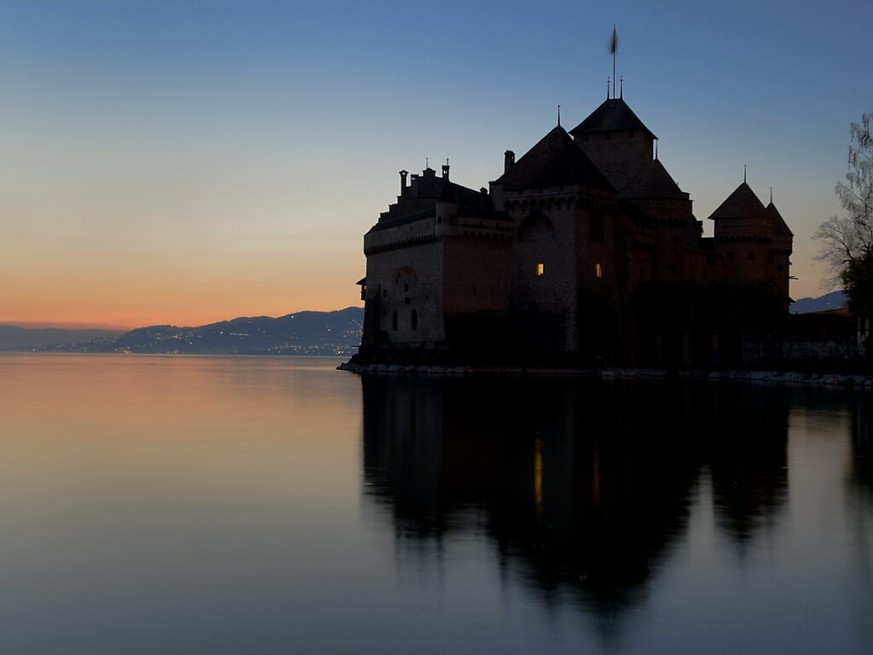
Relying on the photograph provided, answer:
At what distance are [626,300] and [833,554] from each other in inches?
1891

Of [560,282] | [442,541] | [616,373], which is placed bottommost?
[442,541]

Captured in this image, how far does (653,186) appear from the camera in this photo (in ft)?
198

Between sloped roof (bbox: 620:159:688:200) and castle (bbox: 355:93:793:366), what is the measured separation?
9 centimetres

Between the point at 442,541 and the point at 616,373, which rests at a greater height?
the point at 616,373

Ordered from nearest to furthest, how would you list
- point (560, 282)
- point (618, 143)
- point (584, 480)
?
point (584, 480), point (560, 282), point (618, 143)

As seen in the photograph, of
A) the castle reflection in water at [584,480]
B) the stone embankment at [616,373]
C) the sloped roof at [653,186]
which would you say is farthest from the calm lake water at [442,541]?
the sloped roof at [653,186]

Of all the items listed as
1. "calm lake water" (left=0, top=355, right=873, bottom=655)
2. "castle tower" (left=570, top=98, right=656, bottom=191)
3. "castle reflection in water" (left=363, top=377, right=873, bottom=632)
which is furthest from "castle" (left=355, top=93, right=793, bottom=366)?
"calm lake water" (left=0, top=355, right=873, bottom=655)

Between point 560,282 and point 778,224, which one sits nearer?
point 560,282

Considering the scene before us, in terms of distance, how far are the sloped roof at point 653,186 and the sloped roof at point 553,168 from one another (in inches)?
185

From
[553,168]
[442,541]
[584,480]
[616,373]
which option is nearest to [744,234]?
[553,168]

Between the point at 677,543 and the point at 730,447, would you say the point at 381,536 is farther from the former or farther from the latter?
the point at 730,447

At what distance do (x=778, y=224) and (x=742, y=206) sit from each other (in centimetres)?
705

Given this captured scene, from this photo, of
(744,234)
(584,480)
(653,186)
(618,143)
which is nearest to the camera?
(584,480)

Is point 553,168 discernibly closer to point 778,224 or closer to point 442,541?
point 778,224
